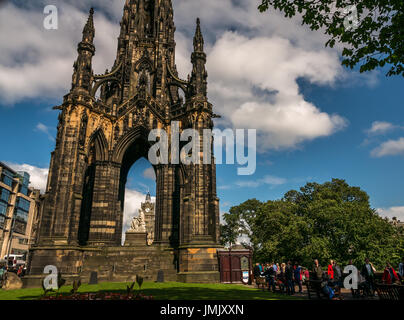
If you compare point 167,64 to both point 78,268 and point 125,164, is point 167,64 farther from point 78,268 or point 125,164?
point 78,268

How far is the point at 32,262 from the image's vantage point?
19.2m

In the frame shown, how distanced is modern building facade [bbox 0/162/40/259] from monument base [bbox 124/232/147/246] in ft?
122

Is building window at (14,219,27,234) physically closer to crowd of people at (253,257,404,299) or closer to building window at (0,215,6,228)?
building window at (0,215,6,228)

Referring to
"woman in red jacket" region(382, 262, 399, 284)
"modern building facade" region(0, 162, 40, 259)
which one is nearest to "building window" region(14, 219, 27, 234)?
"modern building facade" region(0, 162, 40, 259)

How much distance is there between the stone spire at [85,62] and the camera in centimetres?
2392

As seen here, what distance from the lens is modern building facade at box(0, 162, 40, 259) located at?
58.7 m

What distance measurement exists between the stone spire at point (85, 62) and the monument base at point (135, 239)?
12.5m

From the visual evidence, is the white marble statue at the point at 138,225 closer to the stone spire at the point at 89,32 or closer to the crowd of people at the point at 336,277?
the crowd of people at the point at 336,277

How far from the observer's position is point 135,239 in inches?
942

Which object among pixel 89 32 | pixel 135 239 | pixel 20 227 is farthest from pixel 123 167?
pixel 20 227

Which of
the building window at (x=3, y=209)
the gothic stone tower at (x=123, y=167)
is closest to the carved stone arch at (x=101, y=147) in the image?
the gothic stone tower at (x=123, y=167)

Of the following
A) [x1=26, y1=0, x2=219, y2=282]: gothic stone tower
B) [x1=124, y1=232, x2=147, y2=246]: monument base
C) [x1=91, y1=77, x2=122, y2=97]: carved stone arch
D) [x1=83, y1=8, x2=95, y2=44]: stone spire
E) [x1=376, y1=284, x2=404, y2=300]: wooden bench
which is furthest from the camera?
[x1=91, y1=77, x2=122, y2=97]: carved stone arch

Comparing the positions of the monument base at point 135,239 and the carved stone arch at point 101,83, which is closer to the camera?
the monument base at point 135,239

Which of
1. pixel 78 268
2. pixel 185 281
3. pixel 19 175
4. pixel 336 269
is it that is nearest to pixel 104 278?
pixel 78 268
